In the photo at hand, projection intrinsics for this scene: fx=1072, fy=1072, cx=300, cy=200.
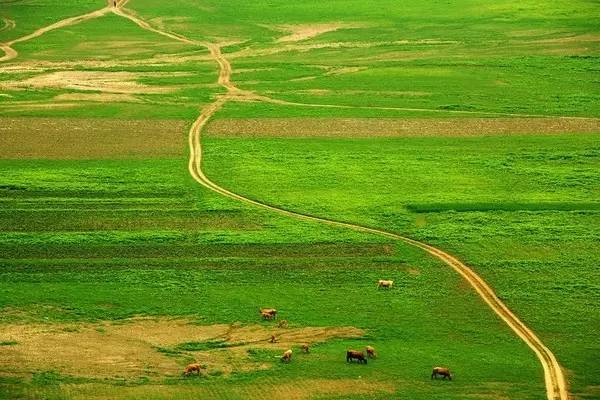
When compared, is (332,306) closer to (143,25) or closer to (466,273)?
(466,273)

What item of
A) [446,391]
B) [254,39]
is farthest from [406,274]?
[254,39]

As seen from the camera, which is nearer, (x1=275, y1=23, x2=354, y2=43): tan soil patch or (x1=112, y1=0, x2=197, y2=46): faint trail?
(x1=112, y1=0, x2=197, y2=46): faint trail

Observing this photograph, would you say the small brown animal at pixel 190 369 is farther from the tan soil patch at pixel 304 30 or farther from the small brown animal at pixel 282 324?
the tan soil patch at pixel 304 30

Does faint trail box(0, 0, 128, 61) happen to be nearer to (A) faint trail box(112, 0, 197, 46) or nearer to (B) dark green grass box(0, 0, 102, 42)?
(A) faint trail box(112, 0, 197, 46)

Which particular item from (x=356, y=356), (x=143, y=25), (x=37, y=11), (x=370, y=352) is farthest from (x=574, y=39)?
(x=356, y=356)

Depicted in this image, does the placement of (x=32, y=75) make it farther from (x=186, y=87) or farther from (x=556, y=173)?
(x=556, y=173)

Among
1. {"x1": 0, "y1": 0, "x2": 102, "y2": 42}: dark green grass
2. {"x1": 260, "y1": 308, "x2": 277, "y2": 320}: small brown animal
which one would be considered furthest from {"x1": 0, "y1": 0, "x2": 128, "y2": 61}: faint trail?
{"x1": 260, "y1": 308, "x2": 277, "y2": 320}: small brown animal

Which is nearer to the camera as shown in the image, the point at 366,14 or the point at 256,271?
the point at 256,271
